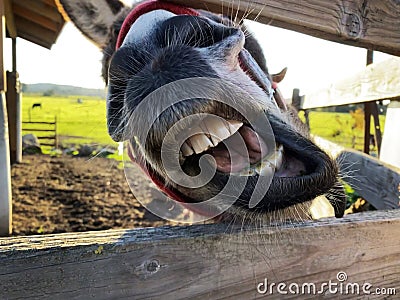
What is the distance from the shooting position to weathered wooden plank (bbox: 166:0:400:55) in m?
1.02

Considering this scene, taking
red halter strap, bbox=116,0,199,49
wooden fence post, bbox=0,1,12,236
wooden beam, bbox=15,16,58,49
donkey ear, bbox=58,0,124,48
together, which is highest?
wooden beam, bbox=15,16,58,49

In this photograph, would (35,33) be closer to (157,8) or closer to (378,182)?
(378,182)

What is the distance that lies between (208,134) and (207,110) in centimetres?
7

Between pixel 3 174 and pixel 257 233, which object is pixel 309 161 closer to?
pixel 257 233

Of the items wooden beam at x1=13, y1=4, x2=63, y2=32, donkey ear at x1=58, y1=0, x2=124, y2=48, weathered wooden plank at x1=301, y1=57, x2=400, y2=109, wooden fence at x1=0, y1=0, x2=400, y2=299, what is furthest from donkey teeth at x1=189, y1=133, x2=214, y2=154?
wooden beam at x1=13, y1=4, x2=63, y2=32

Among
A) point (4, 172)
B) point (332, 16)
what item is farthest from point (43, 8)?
point (332, 16)

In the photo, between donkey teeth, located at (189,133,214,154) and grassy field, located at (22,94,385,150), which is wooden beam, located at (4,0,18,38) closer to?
grassy field, located at (22,94,385,150)

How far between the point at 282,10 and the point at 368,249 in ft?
2.12

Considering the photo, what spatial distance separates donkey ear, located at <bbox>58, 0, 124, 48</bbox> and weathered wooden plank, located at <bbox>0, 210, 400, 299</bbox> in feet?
4.25

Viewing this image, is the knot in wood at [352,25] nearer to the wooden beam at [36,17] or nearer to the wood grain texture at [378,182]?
the wood grain texture at [378,182]

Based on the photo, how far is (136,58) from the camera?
99 centimetres

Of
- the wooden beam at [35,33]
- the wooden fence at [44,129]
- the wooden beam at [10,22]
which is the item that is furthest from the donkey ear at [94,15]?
the wooden fence at [44,129]

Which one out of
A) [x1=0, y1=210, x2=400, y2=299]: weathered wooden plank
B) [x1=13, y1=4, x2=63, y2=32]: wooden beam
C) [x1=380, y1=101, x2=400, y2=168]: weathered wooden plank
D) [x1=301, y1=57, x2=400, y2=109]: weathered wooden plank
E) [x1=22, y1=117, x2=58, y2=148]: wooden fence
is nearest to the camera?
[x1=0, y1=210, x2=400, y2=299]: weathered wooden plank

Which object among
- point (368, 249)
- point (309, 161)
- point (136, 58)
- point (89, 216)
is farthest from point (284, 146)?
point (89, 216)
